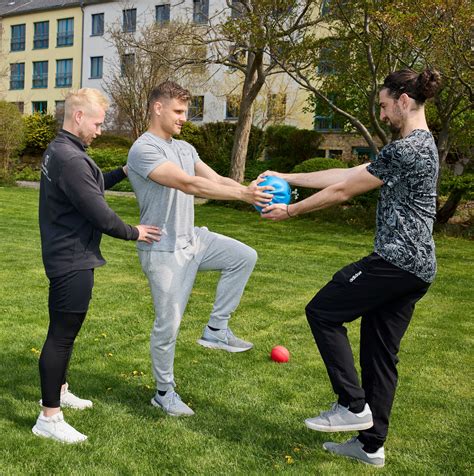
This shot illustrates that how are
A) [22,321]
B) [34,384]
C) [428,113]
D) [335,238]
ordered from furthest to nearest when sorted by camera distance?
[428,113], [335,238], [22,321], [34,384]

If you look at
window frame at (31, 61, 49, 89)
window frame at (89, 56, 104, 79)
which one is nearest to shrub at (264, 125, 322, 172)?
window frame at (89, 56, 104, 79)

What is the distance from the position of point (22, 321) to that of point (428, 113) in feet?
52.4

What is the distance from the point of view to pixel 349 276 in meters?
3.81

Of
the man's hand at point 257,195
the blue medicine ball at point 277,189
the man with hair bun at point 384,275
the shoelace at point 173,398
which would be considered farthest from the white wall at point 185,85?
the man with hair bun at point 384,275

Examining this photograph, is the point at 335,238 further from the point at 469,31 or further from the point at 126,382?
the point at 126,382

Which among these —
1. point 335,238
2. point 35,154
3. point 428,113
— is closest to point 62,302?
point 335,238

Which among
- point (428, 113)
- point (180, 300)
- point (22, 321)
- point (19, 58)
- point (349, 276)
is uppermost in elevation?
point (19, 58)

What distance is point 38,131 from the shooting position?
125 feet

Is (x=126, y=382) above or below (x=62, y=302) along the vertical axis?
below

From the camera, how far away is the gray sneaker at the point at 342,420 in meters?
3.82

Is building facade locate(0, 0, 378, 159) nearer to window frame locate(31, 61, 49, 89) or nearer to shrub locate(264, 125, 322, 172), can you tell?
window frame locate(31, 61, 49, 89)

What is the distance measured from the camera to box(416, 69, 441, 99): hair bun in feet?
11.7

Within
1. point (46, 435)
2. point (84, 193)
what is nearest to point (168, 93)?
point (84, 193)

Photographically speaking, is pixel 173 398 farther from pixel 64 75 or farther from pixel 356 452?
pixel 64 75
